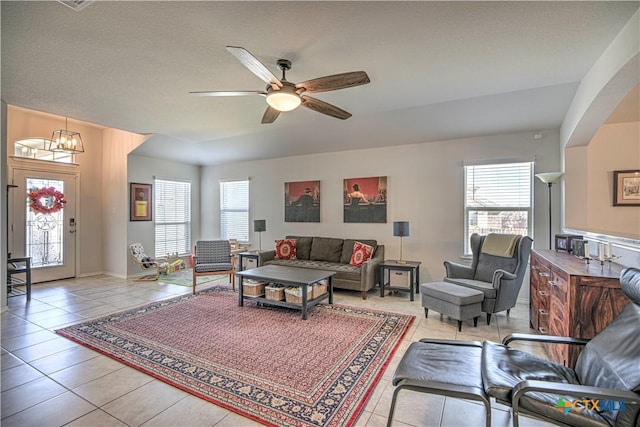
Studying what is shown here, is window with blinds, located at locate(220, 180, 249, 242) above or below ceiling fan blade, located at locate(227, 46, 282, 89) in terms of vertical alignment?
below

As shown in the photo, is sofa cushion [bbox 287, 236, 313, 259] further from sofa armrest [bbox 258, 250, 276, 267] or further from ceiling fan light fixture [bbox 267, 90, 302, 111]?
ceiling fan light fixture [bbox 267, 90, 302, 111]

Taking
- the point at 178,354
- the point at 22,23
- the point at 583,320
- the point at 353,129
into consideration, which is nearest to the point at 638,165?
the point at 583,320

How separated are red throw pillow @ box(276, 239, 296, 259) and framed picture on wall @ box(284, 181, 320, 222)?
0.67 m

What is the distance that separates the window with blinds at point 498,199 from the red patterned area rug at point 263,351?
2118mm

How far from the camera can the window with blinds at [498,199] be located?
14.8 ft

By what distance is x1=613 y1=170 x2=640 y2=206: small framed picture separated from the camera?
378 cm

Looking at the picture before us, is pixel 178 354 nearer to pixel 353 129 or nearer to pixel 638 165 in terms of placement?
pixel 353 129

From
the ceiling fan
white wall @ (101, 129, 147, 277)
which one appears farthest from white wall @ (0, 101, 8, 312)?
the ceiling fan

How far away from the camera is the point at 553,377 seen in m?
1.76

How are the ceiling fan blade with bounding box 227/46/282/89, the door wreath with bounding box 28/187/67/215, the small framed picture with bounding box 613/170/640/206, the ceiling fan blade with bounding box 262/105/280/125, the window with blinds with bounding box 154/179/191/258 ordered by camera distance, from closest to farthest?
the ceiling fan blade with bounding box 227/46/282/89
the ceiling fan blade with bounding box 262/105/280/125
the small framed picture with bounding box 613/170/640/206
the door wreath with bounding box 28/187/67/215
the window with blinds with bounding box 154/179/191/258

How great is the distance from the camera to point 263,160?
6844mm

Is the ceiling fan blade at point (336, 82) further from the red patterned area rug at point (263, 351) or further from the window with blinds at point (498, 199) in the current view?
the window with blinds at point (498, 199)

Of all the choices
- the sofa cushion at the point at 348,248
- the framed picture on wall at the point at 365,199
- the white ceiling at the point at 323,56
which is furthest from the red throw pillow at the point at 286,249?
the white ceiling at the point at 323,56

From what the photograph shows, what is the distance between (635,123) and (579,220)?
1.39m
